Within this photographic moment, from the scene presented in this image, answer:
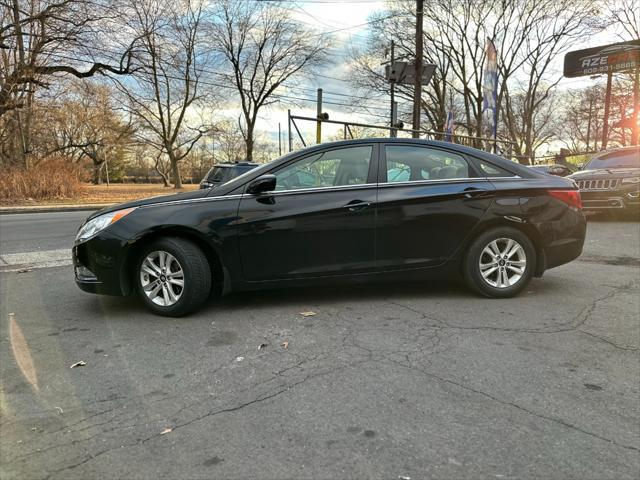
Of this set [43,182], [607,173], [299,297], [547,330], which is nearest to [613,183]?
[607,173]

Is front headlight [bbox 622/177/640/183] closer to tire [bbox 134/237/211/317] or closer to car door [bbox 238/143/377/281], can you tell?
car door [bbox 238/143/377/281]

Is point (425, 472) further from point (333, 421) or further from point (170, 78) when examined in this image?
point (170, 78)

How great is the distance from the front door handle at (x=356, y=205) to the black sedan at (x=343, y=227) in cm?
1

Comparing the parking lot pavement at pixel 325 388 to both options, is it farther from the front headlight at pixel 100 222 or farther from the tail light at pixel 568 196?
the tail light at pixel 568 196

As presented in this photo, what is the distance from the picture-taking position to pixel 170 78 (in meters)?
33.7

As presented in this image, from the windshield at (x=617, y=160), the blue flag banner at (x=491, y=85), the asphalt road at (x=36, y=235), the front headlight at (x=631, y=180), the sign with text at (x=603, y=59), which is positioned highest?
the sign with text at (x=603, y=59)

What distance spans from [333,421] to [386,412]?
0.31 meters

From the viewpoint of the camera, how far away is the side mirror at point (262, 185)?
165 inches

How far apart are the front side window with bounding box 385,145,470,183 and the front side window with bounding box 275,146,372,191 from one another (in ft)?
0.82

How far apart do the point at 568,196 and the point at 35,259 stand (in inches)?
285

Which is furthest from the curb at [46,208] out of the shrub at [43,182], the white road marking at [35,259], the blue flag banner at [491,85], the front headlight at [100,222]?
the blue flag banner at [491,85]

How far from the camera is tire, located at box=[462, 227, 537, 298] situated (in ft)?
15.2

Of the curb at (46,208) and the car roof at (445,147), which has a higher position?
the car roof at (445,147)

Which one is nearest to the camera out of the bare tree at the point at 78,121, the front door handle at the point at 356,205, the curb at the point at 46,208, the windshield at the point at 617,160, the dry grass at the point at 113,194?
the front door handle at the point at 356,205
